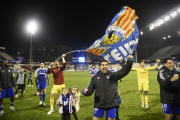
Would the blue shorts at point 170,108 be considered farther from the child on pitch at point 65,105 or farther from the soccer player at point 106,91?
the child on pitch at point 65,105

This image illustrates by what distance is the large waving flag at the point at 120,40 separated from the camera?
18.7 ft

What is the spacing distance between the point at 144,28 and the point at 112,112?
5017 centimetres

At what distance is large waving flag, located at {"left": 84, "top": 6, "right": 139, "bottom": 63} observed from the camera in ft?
18.7

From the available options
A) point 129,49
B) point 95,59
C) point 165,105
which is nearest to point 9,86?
point 129,49

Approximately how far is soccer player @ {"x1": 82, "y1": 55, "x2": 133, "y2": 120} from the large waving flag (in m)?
2.19

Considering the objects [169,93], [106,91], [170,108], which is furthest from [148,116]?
[106,91]

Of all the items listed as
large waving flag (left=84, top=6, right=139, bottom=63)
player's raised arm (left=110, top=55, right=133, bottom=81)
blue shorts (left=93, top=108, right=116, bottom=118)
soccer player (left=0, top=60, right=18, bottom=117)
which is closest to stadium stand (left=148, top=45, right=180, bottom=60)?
large waving flag (left=84, top=6, right=139, bottom=63)

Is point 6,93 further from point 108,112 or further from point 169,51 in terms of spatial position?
point 169,51

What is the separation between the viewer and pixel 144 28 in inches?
A: 1865

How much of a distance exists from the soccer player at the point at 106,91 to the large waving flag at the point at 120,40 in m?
2.19

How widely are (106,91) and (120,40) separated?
3.16 m

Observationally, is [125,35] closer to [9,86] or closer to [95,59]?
[9,86]

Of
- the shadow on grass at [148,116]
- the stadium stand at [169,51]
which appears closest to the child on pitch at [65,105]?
the shadow on grass at [148,116]

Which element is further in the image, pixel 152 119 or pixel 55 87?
pixel 55 87
